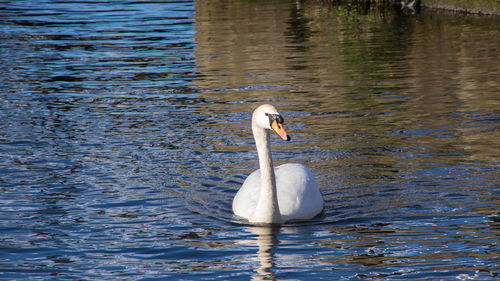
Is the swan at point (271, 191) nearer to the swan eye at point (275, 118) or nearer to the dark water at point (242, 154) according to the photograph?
the swan eye at point (275, 118)

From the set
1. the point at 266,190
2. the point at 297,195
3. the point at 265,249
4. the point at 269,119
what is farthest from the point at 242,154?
the point at 265,249

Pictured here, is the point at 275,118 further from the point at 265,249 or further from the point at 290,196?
the point at 265,249

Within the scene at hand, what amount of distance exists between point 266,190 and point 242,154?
12.2ft

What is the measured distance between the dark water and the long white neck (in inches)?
6.7

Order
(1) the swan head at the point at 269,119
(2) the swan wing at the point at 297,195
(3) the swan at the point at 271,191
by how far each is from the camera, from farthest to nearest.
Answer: (2) the swan wing at the point at 297,195, (3) the swan at the point at 271,191, (1) the swan head at the point at 269,119

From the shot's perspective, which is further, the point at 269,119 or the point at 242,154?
the point at 242,154

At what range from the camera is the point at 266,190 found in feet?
30.4

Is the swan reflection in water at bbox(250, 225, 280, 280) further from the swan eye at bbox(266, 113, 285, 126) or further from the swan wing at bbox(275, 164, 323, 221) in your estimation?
the swan eye at bbox(266, 113, 285, 126)

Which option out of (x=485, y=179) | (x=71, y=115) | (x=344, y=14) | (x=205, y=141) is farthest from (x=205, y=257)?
(x=344, y=14)

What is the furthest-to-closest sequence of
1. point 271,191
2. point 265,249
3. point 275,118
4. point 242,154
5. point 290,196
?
point 242,154 < point 290,196 < point 271,191 < point 275,118 < point 265,249

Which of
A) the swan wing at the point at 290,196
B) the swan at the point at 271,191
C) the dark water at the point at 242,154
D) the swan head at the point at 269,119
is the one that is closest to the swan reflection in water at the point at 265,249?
the dark water at the point at 242,154

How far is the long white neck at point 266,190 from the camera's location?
9250mm

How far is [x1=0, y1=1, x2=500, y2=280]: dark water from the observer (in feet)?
27.2

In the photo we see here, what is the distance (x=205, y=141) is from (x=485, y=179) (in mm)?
4965
